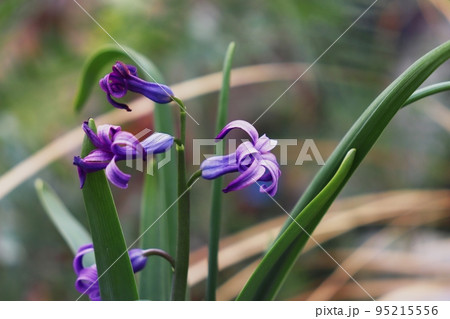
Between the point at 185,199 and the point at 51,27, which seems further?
the point at 51,27

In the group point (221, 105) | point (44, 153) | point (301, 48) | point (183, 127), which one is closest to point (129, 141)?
point (183, 127)

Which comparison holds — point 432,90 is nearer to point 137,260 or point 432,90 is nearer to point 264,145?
point 264,145

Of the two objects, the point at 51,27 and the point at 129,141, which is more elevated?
the point at 51,27

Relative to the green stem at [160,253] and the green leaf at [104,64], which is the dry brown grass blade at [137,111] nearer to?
the green leaf at [104,64]

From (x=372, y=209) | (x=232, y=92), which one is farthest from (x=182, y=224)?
(x=232, y=92)

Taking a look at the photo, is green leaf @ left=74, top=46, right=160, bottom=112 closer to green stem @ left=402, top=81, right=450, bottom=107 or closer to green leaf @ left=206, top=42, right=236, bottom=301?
green leaf @ left=206, top=42, right=236, bottom=301
